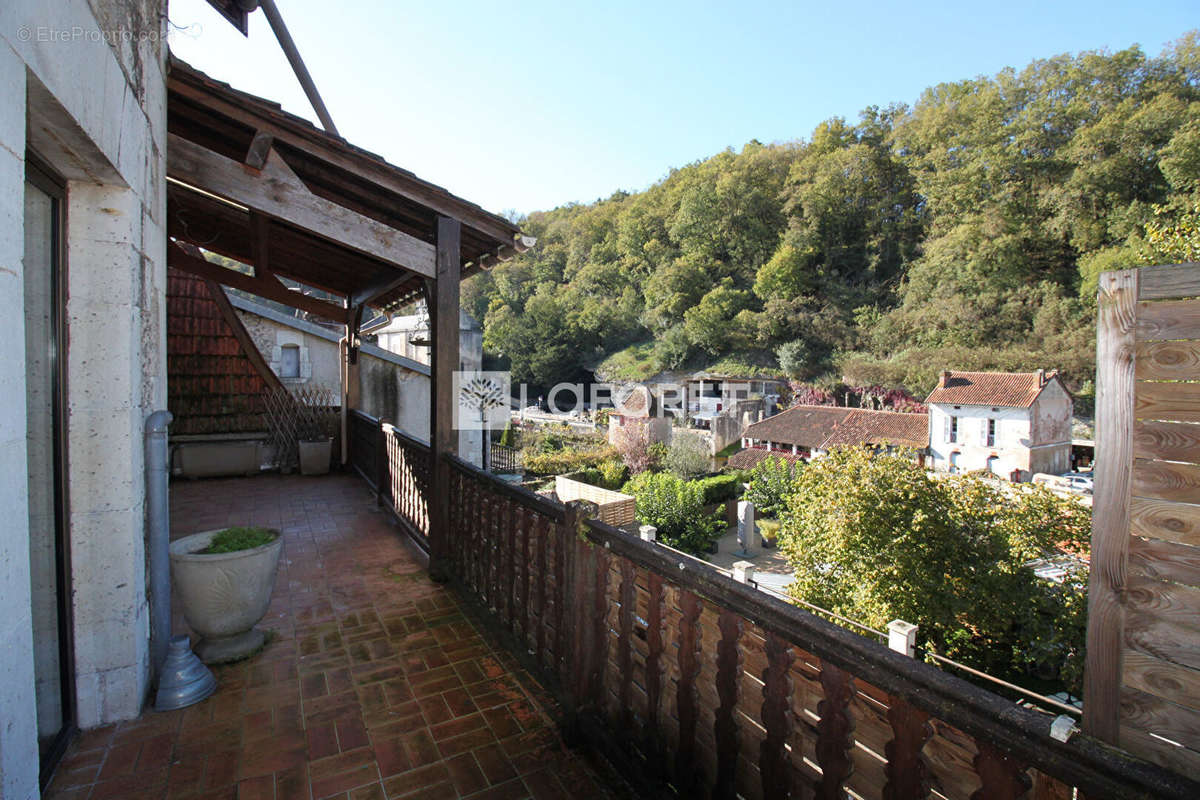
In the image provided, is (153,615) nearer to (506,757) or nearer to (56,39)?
(506,757)

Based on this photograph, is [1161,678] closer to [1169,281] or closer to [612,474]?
[1169,281]

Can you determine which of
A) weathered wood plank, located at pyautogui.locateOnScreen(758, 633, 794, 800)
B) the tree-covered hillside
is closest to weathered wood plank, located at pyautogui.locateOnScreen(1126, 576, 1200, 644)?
weathered wood plank, located at pyautogui.locateOnScreen(758, 633, 794, 800)

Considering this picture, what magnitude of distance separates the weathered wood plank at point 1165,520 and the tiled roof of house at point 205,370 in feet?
29.2

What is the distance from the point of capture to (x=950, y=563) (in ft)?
32.5

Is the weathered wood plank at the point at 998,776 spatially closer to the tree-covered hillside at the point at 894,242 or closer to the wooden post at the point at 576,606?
the wooden post at the point at 576,606

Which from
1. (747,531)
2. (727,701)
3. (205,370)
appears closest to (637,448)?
(747,531)

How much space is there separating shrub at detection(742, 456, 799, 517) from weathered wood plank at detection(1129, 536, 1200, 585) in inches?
731

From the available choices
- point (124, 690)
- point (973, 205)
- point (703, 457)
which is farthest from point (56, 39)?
point (973, 205)

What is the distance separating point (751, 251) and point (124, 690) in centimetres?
4979

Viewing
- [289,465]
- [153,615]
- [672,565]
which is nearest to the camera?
[672,565]

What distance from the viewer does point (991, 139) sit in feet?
120

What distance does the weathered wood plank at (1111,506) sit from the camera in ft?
3.61

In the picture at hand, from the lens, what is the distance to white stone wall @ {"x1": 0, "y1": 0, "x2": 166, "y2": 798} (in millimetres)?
1317

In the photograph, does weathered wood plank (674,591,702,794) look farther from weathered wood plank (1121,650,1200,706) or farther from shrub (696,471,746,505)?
shrub (696,471,746,505)
